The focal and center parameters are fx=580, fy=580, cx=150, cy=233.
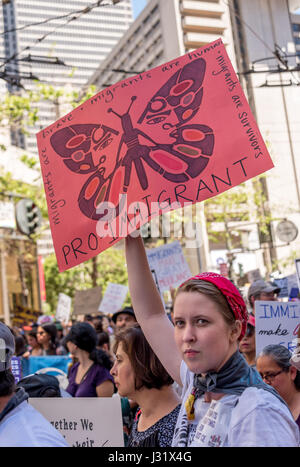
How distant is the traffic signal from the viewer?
20.8 meters

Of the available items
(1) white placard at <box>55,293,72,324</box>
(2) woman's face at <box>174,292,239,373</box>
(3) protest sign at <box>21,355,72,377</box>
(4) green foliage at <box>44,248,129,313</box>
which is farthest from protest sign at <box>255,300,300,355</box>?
(4) green foliage at <box>44,248,129,313</box>

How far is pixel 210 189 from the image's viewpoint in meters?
2.69

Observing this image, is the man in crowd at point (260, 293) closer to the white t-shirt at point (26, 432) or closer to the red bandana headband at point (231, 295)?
the red bandana headband at point (231, 295)

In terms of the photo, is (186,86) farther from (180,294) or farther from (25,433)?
(25,433)

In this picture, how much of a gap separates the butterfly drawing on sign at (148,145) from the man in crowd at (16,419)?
0.94m

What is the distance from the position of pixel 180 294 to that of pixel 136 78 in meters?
1.52

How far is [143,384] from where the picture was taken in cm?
318

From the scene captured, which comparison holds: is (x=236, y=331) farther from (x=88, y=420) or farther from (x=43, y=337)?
(x=43, y=337)

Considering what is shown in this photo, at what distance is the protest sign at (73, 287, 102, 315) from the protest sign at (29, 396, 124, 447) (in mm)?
11220


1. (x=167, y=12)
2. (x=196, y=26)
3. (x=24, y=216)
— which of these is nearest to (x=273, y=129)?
(x=196, y=26)

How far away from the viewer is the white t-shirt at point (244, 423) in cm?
162

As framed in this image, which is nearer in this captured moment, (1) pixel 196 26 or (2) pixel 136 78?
(2) pixel 136 78

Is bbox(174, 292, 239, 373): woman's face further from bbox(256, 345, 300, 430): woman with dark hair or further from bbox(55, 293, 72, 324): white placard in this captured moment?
bbox(55, 293, 72, 324): white placard
